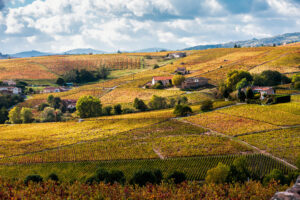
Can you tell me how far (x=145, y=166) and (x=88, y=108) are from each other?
5277cm

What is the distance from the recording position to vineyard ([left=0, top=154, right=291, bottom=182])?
39.9 metres

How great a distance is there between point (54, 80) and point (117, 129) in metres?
110

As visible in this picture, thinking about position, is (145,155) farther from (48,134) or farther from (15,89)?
(15,89)

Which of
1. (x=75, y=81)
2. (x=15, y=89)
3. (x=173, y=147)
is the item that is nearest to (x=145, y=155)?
(x=173, y=147)

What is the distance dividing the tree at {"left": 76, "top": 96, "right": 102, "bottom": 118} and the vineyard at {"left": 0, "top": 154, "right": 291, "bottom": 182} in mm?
44605

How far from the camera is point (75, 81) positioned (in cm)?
16588

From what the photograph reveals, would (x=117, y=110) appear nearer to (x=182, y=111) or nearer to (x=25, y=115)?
(x=182, y=111)

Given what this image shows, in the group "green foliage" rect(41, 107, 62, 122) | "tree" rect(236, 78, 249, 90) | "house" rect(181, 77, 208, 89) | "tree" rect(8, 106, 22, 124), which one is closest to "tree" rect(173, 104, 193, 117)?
"tree" rect(236, 78, 249, 90)

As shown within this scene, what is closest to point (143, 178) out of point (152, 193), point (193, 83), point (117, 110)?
point (152, 193)

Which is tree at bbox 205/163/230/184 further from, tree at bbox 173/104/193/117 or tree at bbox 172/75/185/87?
tree at bbox 172/75/185/87

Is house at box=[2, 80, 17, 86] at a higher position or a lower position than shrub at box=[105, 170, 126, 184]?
higher

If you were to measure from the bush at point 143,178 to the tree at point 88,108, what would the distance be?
59.2m

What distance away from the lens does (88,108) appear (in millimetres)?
90750

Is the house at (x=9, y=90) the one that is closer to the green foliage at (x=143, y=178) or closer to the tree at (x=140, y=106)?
the tree at (x=140, y=106)
